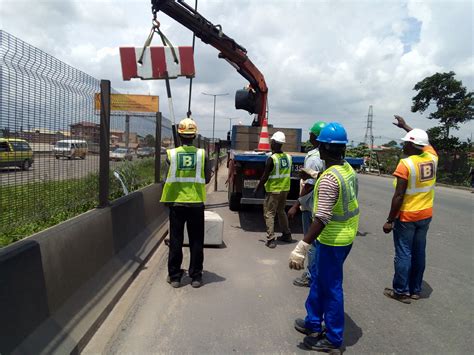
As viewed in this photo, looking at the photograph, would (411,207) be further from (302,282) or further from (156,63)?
(156,63)

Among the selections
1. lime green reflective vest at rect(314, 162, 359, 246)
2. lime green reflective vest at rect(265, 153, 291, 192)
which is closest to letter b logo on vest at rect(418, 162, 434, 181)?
lime green reflective vest at rect(314, 162, 359, 246)

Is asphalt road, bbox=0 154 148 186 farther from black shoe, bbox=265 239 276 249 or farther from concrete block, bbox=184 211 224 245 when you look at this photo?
black shoe, bbox=265 239 276 249

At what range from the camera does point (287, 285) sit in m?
5.20

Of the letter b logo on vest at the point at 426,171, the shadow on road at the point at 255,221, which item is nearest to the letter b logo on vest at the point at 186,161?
the letter b logo on vest at the point at 426,171

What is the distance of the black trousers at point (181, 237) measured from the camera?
16.6 ft

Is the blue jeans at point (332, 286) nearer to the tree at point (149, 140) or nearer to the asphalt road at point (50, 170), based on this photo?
the asphalt road at point (50, 170)

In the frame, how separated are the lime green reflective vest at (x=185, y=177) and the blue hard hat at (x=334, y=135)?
1867 millimetres

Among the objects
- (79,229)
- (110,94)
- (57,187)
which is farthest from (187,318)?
(110,94)

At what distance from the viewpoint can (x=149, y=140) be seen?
9.13 meters

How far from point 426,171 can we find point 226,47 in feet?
25.7

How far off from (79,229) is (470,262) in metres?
6.00

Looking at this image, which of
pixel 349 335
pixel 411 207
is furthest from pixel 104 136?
pixel 411 207

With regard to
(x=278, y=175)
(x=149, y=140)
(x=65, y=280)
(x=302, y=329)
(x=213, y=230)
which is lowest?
(x=302, y=329)

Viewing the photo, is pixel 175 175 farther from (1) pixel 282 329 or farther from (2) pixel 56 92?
(1) pixel 282 329
